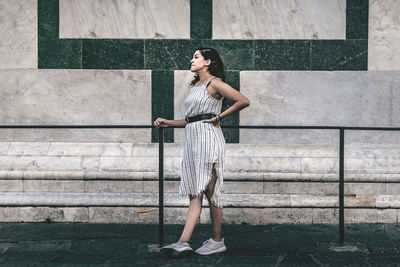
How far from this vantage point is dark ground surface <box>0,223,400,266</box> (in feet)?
14.9

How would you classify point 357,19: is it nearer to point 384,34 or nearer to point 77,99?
point 384,34

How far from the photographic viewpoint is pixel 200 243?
515 centimetres

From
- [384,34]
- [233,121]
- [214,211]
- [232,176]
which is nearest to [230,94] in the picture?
[214,211]

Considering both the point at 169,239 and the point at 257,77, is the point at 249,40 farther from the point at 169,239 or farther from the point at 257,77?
the point at 169,239

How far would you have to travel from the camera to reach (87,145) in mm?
6344

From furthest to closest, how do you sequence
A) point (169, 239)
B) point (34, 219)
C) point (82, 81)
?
1. point (82, 81)
2. point (34, 219)
3. point (169, 239)

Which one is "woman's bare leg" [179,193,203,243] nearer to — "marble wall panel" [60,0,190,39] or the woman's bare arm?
the woman's bare arm

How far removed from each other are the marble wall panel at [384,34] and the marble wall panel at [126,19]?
1.96 meters

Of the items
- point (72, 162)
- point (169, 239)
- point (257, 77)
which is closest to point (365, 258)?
point (169, 239)

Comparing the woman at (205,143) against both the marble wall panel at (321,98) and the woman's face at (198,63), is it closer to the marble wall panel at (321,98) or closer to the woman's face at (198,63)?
the woman's face at (198,63)

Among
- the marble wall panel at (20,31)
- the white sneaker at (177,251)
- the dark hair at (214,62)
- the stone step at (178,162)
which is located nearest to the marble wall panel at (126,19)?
the marble wall panel at (20,31)

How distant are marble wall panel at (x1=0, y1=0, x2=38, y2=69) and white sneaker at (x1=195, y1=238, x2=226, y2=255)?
9.50 ft

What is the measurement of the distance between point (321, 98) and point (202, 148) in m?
2.22

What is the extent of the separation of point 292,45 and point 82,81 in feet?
7.42
